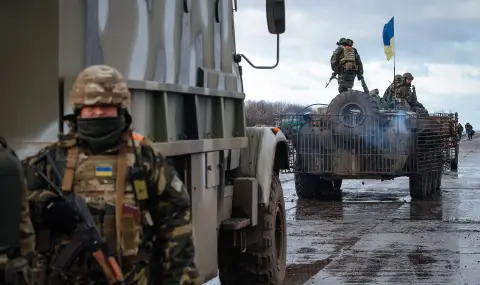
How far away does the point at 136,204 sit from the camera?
3.46 metres

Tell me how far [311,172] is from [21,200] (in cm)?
1382

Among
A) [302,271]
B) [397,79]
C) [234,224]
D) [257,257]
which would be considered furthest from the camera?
[397,79]

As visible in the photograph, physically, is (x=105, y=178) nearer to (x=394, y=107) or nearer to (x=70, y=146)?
(x=70, y=146)

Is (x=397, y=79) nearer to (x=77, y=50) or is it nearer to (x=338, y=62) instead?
(x=338, y=62)

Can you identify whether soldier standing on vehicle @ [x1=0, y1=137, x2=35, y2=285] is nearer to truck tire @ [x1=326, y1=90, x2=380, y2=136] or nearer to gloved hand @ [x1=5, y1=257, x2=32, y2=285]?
gloved hand @ [x1=5, y1=257, x2=32, y2=285]

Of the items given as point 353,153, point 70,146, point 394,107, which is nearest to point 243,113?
point 70,146

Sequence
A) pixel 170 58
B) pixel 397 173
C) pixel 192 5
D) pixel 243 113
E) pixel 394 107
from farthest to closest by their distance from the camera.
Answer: pixel 394 107
pixel 397 173
pixel 243 113
pixel 192 5
pixel 170 58

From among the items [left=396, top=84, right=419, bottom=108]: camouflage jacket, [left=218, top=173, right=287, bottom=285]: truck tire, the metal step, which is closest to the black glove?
the metal step

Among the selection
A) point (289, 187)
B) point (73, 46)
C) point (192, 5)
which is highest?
point (192, 5)

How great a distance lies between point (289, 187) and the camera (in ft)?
69.7

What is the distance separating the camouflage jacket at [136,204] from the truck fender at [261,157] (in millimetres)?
3143

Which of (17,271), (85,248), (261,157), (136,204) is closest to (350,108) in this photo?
(261,157)

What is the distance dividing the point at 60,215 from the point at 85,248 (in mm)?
153

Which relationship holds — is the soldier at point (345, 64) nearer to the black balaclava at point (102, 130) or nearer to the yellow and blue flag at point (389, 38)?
the yellow and blue flag at point (389, 38)
